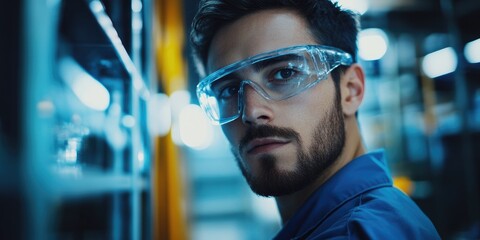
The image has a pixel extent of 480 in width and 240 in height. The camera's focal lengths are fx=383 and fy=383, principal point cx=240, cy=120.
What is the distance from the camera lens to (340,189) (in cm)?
92

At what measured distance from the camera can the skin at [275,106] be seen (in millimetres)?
934

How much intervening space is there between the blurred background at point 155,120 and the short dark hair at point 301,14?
38 millimetres

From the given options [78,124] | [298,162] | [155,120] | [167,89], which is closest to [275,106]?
[298,162]

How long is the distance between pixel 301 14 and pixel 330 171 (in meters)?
0.43

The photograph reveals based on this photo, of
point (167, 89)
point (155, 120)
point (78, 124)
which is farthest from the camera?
point (167, 89)

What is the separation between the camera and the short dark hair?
3.11 ft

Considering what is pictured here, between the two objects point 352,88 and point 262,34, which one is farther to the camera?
point 352,88

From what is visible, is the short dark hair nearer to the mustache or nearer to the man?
the man

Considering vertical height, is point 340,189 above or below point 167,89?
below

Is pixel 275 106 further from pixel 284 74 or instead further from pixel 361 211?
pixel 361 211

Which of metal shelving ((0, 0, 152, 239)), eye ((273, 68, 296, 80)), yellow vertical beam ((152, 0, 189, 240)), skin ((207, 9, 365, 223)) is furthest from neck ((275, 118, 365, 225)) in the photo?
yellow vertical beam ((152, 0, 189, 240))

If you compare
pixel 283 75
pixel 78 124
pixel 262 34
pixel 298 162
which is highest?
pixel 262 34

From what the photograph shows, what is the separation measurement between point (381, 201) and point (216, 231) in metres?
4.09

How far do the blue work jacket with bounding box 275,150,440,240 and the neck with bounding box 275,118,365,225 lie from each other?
0.07 m
